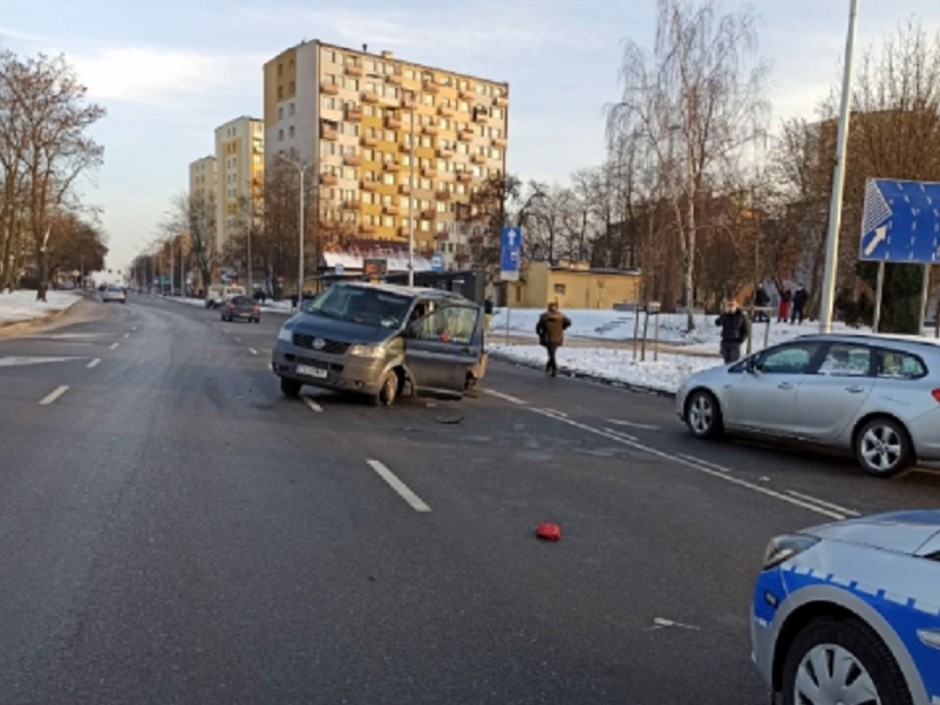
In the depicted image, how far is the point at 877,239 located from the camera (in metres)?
14.7

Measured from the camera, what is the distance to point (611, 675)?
157 inches

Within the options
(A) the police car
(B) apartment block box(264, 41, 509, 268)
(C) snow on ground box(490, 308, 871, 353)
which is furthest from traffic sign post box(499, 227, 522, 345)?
(B) apartment block box(264, 41, 509, 268)

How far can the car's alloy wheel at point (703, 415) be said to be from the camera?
11.5 metres

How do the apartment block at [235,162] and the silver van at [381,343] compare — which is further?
the apartment block at [235,162]

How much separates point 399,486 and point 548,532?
6.29ft

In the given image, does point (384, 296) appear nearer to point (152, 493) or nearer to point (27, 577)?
point (152, 493)

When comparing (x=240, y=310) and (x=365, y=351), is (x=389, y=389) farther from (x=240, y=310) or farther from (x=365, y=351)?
(x=240, y=310)

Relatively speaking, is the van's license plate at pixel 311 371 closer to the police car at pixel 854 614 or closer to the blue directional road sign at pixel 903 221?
the blue directional road sign at pixel 903 221

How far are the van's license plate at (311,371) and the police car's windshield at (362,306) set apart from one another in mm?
1095

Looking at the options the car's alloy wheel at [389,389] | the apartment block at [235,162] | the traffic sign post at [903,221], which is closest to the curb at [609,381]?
the traffic sign post at [903,221]

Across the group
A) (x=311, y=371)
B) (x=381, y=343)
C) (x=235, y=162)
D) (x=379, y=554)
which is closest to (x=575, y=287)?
(x=381, y=343)

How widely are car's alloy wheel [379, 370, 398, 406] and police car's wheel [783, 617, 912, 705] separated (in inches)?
404

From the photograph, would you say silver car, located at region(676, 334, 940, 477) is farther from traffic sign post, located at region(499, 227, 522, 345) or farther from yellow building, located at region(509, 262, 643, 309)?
yellow building, located at region(509, 262, 643, 309)

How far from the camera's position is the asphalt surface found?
3.91 m
